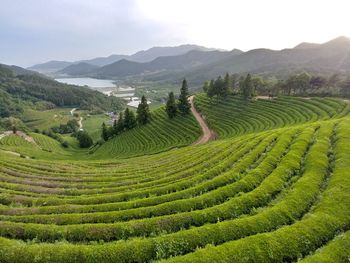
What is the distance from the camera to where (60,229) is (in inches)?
687

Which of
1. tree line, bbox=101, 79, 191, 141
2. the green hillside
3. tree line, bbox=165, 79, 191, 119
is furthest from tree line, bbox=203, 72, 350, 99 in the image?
tree line, bbox=101, 79, 191, 141

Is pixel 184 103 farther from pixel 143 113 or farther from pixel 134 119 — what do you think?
pixel 134 119

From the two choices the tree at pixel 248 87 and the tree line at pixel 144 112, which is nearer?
the tree at pixel 248 87

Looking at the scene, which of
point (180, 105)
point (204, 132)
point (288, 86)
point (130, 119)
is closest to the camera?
point (204, 132)

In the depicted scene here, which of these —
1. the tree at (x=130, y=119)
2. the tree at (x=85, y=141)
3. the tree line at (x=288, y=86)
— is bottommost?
the tree at (x=85, y=141)

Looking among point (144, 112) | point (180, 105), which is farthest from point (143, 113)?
point (180, 105)

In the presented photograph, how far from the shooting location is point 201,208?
20047 millimetres

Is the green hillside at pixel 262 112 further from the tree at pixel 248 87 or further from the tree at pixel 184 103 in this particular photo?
the tree at pixel 184 103

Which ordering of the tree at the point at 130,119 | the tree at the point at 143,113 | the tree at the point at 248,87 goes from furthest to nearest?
the tree at the point at 130,119, the tree at the point at 143,113, the tree at the point at 248,87

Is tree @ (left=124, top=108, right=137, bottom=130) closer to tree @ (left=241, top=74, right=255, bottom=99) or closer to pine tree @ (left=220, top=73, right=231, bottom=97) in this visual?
pine tree @ (left=220, top=73, right=231, bottom=97)

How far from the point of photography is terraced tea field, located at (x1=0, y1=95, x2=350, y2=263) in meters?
14.6

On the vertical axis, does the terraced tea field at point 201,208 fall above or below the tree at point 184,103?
above

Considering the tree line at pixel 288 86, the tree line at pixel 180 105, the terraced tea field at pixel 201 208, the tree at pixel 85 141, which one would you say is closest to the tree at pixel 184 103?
the tree line at pixel 180 105

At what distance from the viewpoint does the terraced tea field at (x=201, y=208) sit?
47.9 feet
